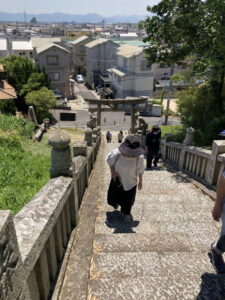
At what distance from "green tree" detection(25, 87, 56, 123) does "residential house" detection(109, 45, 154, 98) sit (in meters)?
14.0

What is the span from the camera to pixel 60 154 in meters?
3.15

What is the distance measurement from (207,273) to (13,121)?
10.2 meters

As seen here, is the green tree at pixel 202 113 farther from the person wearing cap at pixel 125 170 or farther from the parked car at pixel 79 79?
the parked car at pixel 79 79

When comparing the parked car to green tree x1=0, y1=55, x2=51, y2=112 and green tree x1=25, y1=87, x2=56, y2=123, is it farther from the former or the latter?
green tree x1=25, y1=87, x2=56, y2=123

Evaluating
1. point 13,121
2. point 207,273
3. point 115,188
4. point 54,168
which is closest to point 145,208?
point 115,188

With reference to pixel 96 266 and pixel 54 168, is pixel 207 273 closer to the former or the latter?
pixel 96 266

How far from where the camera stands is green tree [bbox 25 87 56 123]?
23625 millimetres

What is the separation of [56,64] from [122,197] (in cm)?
3676

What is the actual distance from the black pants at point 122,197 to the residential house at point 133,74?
3218cm

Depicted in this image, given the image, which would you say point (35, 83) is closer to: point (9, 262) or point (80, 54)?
point (9, 262)

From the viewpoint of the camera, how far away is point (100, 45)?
43688mm

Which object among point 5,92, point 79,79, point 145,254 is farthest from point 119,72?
point 145,254

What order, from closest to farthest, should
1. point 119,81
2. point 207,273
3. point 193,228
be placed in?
point 207,273
point 193,228
point 119,81

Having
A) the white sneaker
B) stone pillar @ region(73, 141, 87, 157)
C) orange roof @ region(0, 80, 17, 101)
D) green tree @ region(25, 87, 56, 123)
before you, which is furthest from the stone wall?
green tree @ region(25, 87, 56, 123)
